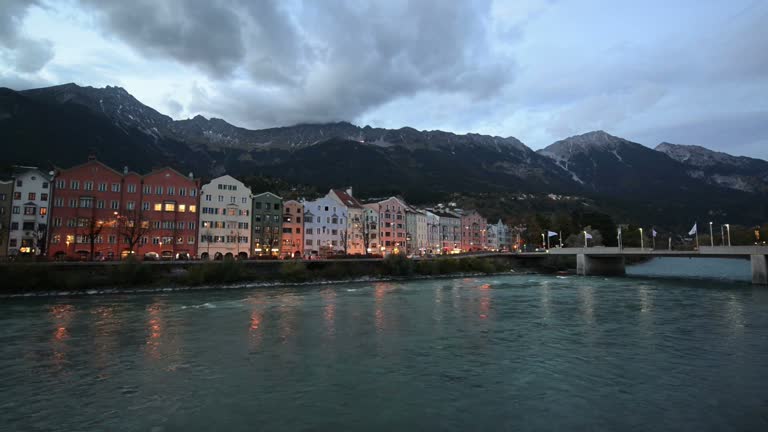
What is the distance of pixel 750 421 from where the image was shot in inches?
523

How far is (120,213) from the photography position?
3022 inches

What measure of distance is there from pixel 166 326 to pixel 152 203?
57915 mm

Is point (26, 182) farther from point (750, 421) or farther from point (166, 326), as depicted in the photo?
point (750, 421)

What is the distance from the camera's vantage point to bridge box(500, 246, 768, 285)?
6519 centimetres

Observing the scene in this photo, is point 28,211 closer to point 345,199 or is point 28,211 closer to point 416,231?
point 345,199

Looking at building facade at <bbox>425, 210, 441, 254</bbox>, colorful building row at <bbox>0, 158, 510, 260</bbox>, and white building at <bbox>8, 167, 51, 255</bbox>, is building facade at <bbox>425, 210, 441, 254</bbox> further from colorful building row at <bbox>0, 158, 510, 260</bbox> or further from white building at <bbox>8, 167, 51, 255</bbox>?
white building at <bbox>8, 167, 51, 255</bbox>

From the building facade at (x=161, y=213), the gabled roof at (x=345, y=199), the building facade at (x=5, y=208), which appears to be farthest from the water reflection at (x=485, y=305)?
the building facade at (x=5, y=208)

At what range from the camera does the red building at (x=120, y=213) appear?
73062 mm

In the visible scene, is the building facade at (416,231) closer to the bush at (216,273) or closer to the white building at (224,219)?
the white building at (224,219)

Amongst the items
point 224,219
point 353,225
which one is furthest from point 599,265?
point 224,219

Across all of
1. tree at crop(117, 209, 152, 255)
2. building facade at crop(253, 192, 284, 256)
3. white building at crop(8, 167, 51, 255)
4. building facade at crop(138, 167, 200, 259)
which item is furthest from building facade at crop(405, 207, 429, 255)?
white building at crop(8, 167, 51, 255)

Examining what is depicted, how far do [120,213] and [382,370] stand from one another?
73851mm

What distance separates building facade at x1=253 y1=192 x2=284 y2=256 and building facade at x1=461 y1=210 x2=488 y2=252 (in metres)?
71.8

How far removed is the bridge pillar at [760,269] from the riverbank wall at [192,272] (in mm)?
48171
